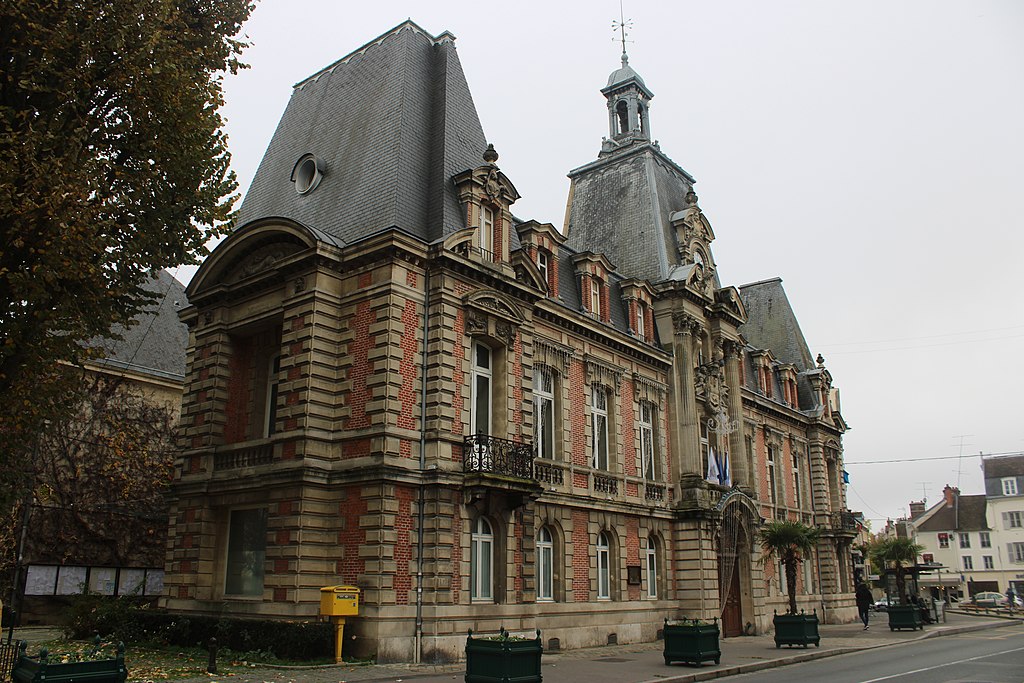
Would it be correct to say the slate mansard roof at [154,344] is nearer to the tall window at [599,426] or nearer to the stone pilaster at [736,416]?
the tall window at [599,426]

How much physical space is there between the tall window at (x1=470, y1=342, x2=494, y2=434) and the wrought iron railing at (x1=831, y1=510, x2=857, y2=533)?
99.9ft

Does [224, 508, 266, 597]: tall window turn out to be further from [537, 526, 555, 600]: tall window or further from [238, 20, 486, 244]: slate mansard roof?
[238, 20, 486, 244]: slate mansard roof

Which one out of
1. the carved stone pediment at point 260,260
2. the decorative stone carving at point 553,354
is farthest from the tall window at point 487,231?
the carved stone pediment at point 260,260

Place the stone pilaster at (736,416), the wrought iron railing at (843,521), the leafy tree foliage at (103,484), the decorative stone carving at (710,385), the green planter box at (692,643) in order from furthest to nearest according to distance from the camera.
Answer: the wrought iron railing at (843,521) → the stone pilaster at (736,416) → the decorative stone carving at (710,385) → the leafy tree foliage at (103,484) → the green planter box at (692,643)

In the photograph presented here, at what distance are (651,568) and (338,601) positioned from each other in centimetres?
1458

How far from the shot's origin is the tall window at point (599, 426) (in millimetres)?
27703

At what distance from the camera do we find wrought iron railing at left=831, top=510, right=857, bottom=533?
151ft

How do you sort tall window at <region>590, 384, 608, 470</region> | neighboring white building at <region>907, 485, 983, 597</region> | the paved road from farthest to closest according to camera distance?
neighboring white building at <region>907, 485, 983, 597</region>
tall window at <region>590, 384, 608, 470</region>
the paved road

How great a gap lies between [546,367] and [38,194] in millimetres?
15669

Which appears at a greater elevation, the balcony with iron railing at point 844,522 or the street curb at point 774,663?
the balcony with iron railing at point 844,522

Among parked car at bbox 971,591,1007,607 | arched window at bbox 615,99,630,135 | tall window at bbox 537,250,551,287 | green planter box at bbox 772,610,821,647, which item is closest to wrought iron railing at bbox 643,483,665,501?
green planter box at bbox 772,610,821,647

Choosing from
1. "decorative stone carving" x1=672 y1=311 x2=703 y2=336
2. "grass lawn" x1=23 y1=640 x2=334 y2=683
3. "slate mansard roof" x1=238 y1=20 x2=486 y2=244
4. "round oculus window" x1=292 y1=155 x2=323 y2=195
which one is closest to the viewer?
"grass lawn" x1=23 y1=640 x2=334 y2=683

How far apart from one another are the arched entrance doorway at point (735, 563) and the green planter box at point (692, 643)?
10.7 metres

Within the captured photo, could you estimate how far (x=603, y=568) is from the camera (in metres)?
27.0
